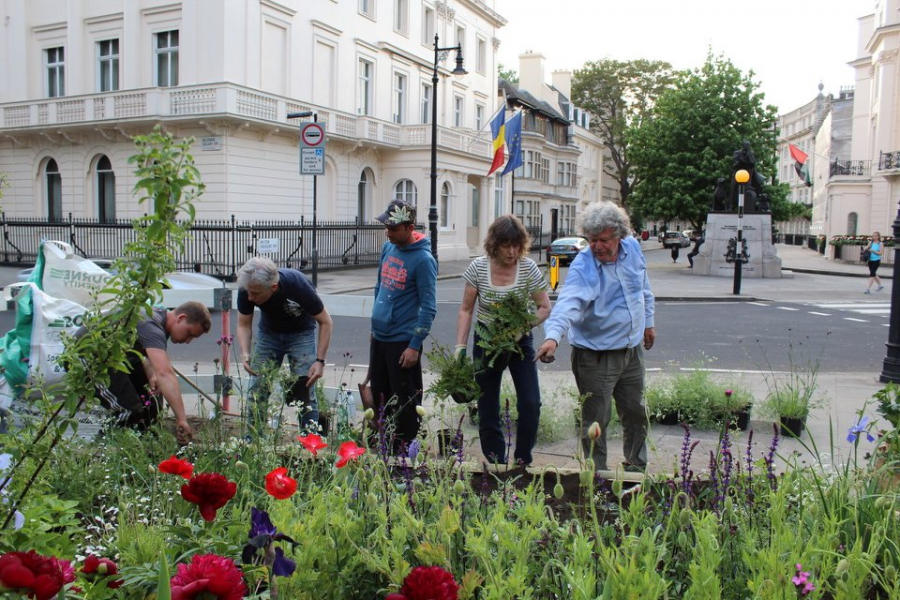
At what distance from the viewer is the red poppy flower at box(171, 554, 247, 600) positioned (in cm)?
155

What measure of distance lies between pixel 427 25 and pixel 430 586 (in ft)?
125

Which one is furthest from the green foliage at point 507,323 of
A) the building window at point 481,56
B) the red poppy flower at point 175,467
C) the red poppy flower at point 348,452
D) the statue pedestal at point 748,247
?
the building window at point 481,56

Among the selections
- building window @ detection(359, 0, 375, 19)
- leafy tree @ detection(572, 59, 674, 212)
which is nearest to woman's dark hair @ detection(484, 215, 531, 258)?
building window @ detection(359, 0, 375, 19)

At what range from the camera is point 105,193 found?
29094 millimetres

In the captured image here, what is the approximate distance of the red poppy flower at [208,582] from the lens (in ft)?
5.09

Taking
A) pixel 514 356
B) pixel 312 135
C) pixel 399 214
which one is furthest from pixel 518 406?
pixel 312 135

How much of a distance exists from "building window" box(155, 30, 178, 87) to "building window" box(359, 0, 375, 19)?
833cm

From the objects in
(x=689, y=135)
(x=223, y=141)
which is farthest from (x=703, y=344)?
(x=689, y=135)

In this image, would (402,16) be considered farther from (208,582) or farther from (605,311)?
(208,582)

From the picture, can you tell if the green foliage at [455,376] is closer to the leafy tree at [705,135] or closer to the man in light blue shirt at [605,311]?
the man in light blue shirt at [605,311]

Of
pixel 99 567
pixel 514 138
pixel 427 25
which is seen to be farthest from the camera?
pixel 427 25

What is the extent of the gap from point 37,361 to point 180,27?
24561mm

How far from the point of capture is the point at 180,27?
2630cm

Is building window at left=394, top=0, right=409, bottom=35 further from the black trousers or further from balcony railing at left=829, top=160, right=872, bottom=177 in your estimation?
the black trousers
